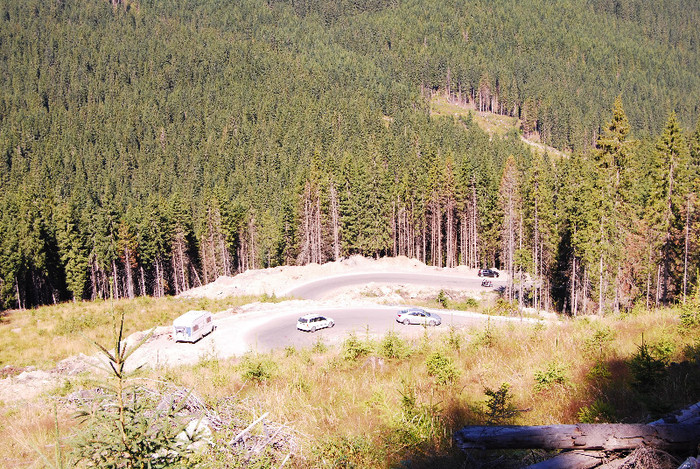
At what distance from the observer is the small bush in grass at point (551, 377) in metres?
7.25

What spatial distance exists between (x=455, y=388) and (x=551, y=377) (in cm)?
163

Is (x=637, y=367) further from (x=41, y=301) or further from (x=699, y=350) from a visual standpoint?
(x=41, y=301)

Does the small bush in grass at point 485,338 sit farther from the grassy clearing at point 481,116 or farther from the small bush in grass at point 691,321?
the grassy clearing at point 481,116

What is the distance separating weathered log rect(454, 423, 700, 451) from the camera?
4066 mm

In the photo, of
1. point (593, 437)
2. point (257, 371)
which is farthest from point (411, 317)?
point (593, 437)

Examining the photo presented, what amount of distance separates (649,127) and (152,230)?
171 m

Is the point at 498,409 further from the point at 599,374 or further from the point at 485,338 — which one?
the point at 485,338

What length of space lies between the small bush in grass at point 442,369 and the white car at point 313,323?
21798 mm

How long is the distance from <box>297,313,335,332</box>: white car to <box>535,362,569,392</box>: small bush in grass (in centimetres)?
2348

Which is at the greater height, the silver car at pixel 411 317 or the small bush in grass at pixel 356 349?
the small bush in grass at pixel 356 349

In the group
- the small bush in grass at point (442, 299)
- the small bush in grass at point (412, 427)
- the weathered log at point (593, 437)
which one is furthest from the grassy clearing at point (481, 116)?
the weathered log at point (593, 437)

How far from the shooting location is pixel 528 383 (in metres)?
7.74

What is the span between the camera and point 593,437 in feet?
13.4

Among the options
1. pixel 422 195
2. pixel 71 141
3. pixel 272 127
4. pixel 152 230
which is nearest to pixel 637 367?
pixel 422 195
